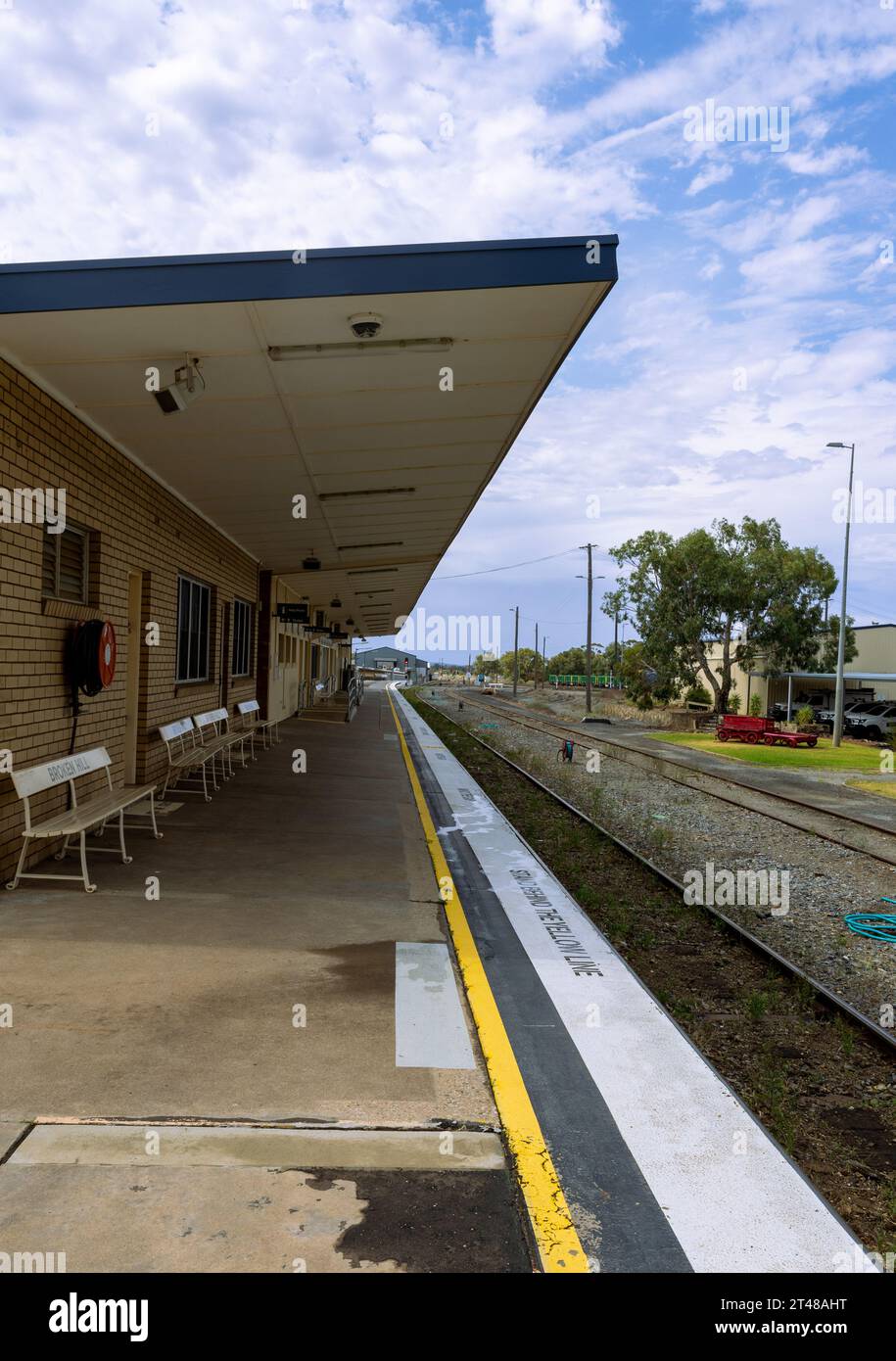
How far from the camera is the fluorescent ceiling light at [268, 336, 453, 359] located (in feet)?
19.7

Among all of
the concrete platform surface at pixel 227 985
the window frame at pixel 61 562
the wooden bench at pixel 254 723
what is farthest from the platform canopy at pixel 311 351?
the wooden bench at pixel 254 723

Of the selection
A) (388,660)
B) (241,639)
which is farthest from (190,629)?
(388,660)

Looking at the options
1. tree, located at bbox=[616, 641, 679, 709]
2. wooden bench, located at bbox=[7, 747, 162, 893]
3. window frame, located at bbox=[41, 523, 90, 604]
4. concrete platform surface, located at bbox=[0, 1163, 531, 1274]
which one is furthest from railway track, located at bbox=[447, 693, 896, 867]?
tree, located at bbox=[616, 641, 679, 709]

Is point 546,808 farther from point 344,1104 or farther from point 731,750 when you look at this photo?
point 731,750

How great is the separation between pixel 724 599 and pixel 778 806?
26394 mm

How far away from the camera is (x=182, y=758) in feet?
32.7

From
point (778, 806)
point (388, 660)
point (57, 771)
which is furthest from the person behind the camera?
point (388, 660)

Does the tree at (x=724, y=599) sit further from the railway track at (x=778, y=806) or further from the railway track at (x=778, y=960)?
the railway track at (x=778, y=960)

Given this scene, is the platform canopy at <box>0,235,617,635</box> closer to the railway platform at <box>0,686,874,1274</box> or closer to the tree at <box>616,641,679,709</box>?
the railway platform at <box>0,686,874,1274</box>

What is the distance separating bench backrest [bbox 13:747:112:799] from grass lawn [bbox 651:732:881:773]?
1725 centimetres

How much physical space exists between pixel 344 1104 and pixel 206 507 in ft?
30.7

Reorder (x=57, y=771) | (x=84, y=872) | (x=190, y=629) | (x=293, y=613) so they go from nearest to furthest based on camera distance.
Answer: (x=84, y=872) → (x=57, y=771) → (x=190, y=629) → (x=293, y=613)

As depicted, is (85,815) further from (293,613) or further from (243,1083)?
(293,613)
